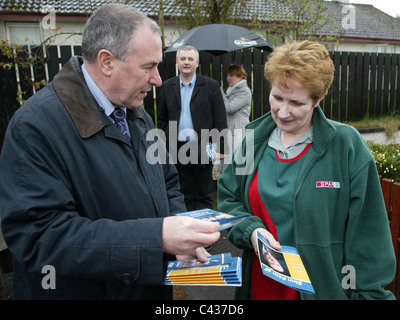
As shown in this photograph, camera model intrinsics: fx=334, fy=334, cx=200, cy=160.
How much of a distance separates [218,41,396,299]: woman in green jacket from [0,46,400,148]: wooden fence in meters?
4.73

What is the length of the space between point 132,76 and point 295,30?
27.8 feet

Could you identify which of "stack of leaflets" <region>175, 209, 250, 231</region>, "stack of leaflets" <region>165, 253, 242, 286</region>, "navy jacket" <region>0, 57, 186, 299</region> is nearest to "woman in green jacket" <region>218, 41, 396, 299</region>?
"stack of leaflets" <region>175, 209, 250, 231</region>

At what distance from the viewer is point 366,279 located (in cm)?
167

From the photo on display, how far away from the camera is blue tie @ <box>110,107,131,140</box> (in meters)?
1.60

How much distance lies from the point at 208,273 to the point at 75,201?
0.61 m

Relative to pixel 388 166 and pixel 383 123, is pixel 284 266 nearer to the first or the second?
pixel 388 166

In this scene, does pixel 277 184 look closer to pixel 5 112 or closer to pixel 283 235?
pixel 283 235

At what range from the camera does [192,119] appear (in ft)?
14.6

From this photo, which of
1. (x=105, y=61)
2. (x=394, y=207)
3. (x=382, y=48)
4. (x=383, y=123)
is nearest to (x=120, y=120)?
(x=105, y=61)

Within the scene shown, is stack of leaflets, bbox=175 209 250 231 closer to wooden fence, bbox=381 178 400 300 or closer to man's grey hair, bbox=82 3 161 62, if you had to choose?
man's grey hair, bbox=82 3 161 62

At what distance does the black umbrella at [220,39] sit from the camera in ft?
17.9

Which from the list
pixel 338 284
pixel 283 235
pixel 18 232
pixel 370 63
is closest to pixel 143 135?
pixel 18 232

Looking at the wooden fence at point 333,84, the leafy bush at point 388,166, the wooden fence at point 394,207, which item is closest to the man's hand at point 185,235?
the wooden fence at point 394,207

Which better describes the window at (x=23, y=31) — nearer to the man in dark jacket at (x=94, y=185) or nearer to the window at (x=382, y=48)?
the man in dark jacket at (x=94, y=185)
